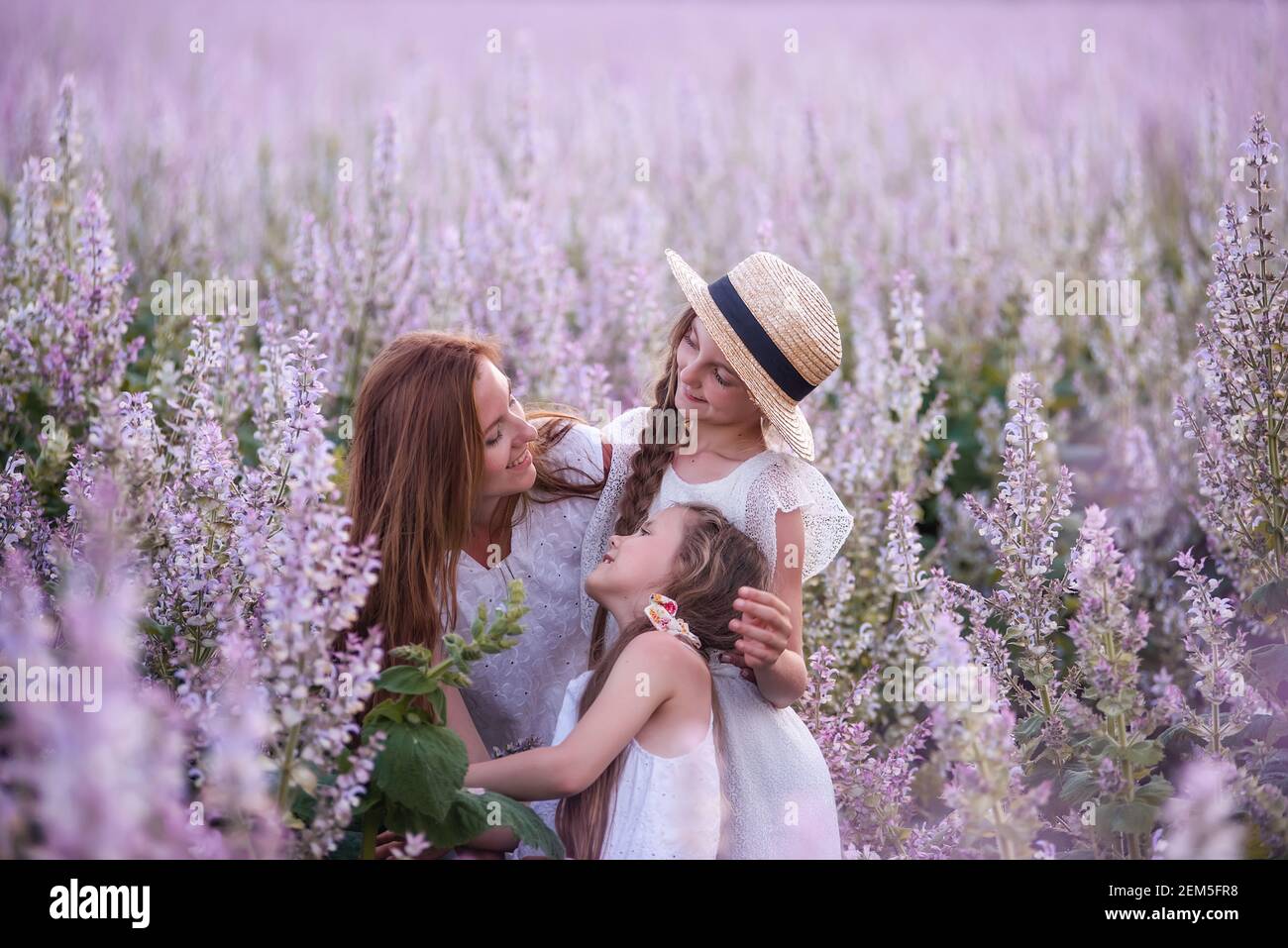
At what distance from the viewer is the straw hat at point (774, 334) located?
9.26 feet

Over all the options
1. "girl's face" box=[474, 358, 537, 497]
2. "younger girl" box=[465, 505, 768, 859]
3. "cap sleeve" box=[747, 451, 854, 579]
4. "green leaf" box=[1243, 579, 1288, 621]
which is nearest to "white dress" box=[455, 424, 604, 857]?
"girl's face" box=[474, 358, 537, 497]

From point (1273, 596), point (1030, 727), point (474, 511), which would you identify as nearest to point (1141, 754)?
point (1030, 727)

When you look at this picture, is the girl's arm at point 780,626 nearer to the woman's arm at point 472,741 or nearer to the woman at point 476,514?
the woman at point 476,514

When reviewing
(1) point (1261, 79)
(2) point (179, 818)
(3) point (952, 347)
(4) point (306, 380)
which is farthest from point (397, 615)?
(1) point (1261, 79)

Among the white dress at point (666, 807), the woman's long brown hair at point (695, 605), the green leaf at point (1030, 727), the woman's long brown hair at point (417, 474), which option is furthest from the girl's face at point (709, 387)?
the green leaf at point (1030, 727)

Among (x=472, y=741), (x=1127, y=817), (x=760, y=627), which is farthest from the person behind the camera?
(x=472, y=741)

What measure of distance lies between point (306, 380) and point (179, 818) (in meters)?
1.16

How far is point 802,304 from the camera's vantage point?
289cm

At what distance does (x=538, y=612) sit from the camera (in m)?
3.07

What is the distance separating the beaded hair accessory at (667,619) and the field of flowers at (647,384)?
1.36 ft

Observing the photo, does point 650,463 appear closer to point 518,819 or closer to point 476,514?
point 476,514

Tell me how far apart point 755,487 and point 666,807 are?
0.80 m

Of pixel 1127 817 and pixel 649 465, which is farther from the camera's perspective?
pixel 649 465

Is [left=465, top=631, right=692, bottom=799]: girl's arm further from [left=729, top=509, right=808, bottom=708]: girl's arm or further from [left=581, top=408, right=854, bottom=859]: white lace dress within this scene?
[left=581, top=408, right=854, bottom=859]: white lace dress
